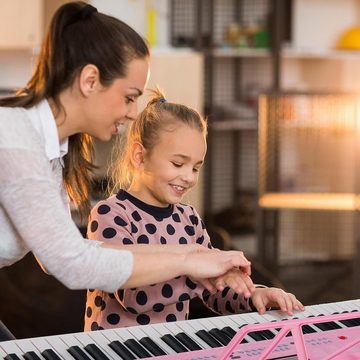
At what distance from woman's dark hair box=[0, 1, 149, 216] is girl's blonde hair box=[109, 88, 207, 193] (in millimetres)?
378

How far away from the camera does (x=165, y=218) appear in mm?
1891

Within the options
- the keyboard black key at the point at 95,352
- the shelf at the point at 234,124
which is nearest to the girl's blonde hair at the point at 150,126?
the keyboard black key at the point at 95,352

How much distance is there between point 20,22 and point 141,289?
110 inches

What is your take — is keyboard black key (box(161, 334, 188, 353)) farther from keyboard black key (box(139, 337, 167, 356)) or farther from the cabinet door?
the cabinet door

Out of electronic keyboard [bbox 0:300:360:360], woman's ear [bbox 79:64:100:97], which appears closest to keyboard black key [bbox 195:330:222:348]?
electronic keyboard [bbox 0:300:360:360]

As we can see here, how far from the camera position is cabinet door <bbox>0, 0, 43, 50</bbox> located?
431cm

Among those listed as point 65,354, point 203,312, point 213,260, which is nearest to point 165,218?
point 213,260

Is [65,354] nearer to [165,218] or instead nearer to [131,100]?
[131,100]

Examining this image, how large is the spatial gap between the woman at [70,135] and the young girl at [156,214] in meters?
0.29

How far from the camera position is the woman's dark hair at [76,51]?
Answer: 145 cm

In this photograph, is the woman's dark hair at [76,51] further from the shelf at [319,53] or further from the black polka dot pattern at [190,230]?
the shelf at [319,53]

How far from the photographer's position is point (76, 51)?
145 cm

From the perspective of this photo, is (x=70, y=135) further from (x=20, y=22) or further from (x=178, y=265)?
(x=20, y=22)

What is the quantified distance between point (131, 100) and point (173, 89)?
10.4 feet
